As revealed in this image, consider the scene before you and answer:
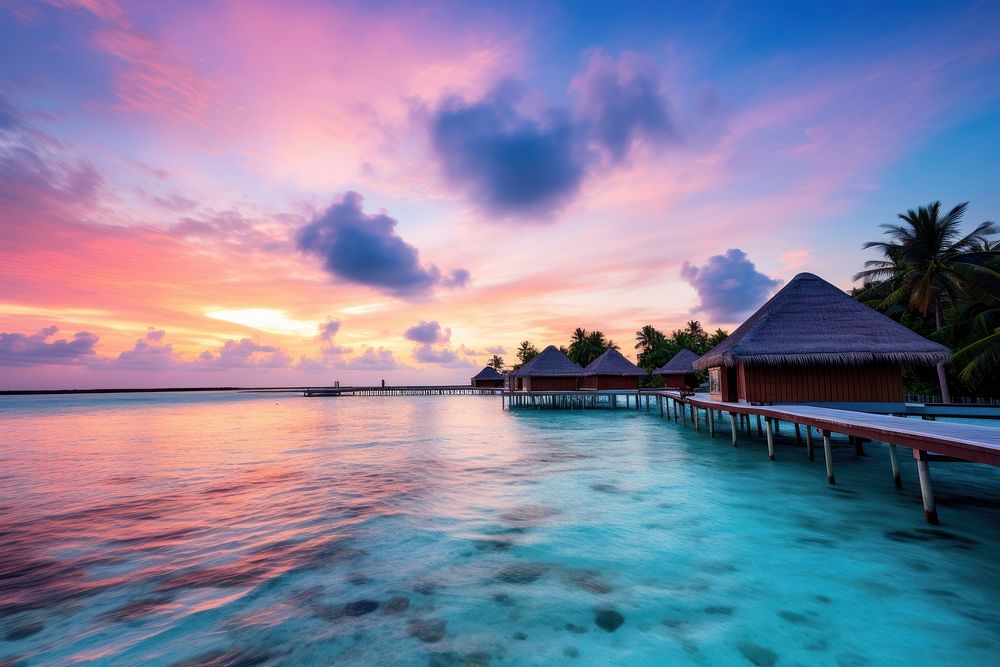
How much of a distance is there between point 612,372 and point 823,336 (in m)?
20.4

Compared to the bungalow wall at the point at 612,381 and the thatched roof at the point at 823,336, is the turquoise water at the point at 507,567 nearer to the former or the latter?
the thatched roof at the point at 823,336

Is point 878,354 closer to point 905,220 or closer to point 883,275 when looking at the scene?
point 905,220

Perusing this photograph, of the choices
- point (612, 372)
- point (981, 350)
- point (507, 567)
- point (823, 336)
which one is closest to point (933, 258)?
point (981, 350)

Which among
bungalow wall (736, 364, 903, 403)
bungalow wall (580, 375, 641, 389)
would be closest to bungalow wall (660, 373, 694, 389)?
bungalow wall (580, 375, 641, 389)

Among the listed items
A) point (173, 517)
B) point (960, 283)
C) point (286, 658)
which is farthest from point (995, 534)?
point (960, 283)

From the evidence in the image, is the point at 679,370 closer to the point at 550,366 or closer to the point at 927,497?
the point at 550,366

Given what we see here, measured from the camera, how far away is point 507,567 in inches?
230

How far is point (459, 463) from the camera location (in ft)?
44.5

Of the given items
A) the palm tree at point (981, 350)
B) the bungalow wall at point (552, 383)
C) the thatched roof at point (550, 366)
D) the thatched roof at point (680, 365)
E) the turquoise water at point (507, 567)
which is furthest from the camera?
the thatched roof at point (680, 365)

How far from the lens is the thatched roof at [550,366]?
33656 mm

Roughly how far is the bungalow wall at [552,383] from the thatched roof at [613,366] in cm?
135

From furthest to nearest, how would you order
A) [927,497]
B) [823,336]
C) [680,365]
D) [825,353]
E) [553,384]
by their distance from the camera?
[680,365]
[553,384]
[823,336]
[825,353]
[927,497]

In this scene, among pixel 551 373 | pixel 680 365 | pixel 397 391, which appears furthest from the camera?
pixel 397 391

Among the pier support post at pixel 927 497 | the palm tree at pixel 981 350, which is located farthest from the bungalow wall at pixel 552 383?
the pier support post at pixel 927 497
